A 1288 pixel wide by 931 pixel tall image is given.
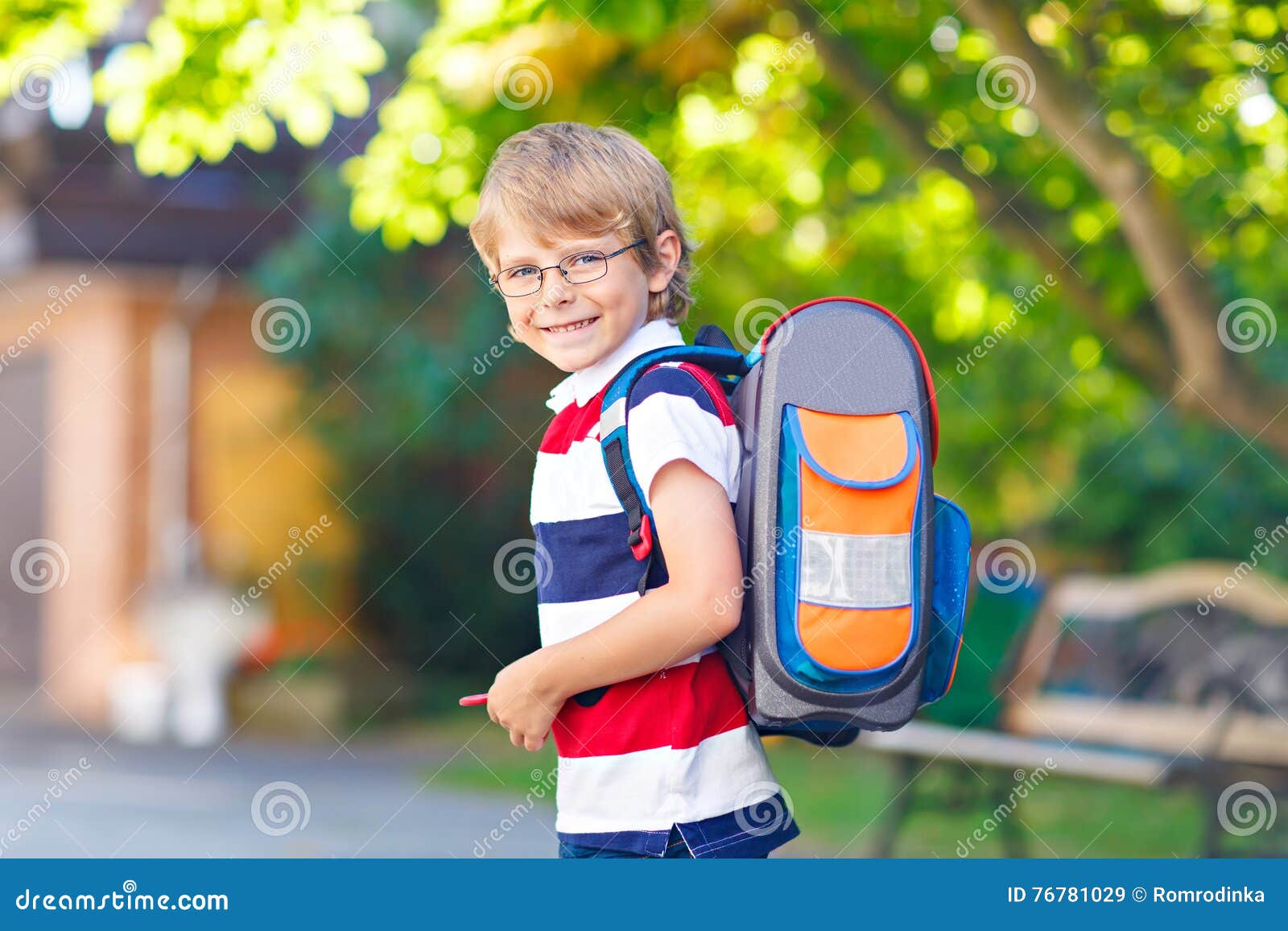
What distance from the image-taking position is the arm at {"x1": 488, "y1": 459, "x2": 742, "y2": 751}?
179 centimetres

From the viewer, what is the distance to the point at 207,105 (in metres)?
4.61

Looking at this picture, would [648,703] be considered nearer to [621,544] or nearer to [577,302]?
[621,544]

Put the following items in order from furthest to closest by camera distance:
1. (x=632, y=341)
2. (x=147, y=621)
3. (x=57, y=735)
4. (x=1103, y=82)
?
(x=147, y=621) → (x=57, y=735) → (x=1103, y=82) → (x=632, y=341)

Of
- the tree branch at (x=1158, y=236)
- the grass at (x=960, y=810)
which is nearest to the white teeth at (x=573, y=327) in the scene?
the tree branch at (x=1158, y=236)

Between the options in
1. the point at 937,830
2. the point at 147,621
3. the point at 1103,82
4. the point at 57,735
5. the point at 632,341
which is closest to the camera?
the point at 632,341

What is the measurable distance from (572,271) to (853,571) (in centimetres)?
58

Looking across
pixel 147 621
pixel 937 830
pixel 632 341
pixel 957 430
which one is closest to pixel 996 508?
pixel 957 430

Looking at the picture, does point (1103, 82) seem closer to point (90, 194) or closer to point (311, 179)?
point (311, 179)

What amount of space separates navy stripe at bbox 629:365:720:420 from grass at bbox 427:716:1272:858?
3.24 m

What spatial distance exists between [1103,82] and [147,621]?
827cm

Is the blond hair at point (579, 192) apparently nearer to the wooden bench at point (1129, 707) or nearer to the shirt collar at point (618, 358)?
the shirt collar at point (618, 358)

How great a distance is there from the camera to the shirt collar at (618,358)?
6.55ft

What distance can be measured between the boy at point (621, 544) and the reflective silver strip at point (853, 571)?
10cm

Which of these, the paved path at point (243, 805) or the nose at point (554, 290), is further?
the paved path at point (243, 805)
